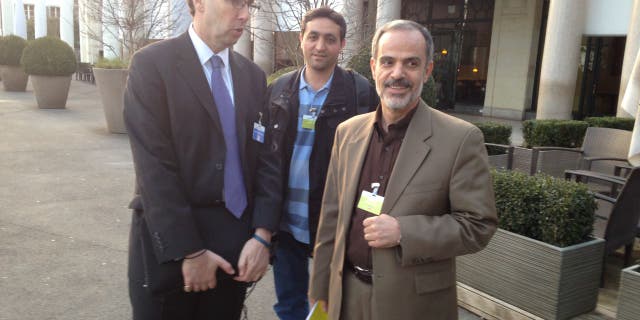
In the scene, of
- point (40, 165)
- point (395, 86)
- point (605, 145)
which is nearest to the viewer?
point (395, 86)

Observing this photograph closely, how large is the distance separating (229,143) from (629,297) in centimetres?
253

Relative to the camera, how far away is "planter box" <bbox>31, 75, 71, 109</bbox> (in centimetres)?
1564

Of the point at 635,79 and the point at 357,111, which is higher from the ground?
the point at 635,79

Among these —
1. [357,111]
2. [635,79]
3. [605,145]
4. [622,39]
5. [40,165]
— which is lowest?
[40,165]

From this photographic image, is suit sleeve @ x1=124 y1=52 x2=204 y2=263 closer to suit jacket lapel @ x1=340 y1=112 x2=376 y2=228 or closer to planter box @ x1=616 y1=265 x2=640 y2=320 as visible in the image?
suit jacket lapel @ x1=340 y1=112 x2=376 y2=228

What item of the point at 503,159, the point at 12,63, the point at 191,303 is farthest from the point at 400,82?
the point at 12,63

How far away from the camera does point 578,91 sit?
1641cm

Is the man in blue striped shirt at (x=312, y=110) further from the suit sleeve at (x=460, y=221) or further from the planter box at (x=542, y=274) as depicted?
the planter box at (x=542, y=274)

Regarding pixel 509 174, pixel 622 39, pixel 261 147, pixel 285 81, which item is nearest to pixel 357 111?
pixel 285 81

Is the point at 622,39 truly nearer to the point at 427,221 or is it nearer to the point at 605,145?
the point at 605,145

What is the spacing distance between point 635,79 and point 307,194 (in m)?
2.95

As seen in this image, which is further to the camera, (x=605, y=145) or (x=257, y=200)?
(x=605, y=145)

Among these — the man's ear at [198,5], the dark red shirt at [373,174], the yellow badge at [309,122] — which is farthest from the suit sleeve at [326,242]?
the man's ear at [198,5]

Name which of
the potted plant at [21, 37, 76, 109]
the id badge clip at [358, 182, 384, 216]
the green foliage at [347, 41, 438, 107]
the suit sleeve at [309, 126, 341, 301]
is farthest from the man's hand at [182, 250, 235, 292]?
the potted plant at [21, 37, 76, 109]
